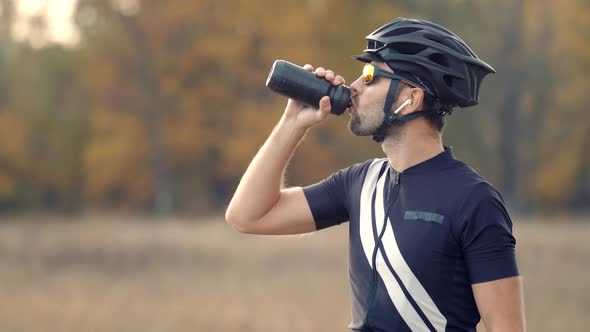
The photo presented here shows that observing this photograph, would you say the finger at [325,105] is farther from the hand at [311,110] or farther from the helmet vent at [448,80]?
the helmet vent at [448,80]

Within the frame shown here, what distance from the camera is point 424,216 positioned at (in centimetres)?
301

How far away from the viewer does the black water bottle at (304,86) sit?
130 inches

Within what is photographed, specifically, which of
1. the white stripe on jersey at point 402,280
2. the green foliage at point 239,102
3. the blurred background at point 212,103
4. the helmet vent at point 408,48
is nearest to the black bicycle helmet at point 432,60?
the helmet vent at point 408,48

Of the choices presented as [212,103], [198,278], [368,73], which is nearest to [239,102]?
[212,103]

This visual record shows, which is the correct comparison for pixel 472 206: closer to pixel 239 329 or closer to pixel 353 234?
pixel 353 234

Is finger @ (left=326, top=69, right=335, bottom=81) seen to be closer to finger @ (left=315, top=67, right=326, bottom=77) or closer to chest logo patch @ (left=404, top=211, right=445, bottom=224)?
finger @ (left=315, top=67, right=326, bottom=77)

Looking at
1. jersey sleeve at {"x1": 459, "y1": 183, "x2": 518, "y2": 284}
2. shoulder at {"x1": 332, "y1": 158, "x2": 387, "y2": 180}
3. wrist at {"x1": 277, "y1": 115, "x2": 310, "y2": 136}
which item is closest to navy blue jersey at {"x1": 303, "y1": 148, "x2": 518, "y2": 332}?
jersey sleeve at {"x1": 459, "y1": 183, "x2": 518, "y2": 284}

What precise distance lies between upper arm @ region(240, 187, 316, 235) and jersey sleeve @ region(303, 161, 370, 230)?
0.10 ft

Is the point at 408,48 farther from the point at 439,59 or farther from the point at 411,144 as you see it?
the point at 411,144

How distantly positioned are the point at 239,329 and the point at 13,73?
26993mm

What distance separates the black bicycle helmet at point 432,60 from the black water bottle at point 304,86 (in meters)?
0.17

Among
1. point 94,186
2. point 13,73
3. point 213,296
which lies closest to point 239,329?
point 213,296

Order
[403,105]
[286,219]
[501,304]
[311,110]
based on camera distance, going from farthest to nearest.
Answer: [286,219], [311,110], [403,105], [501,304]

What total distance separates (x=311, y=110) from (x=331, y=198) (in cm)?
34
